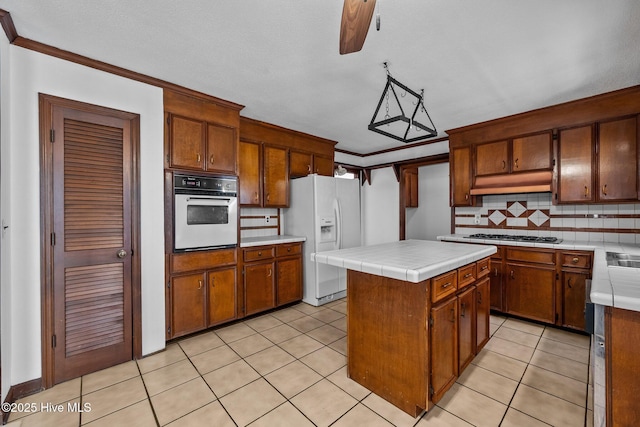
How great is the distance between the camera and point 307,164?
427 centimetres

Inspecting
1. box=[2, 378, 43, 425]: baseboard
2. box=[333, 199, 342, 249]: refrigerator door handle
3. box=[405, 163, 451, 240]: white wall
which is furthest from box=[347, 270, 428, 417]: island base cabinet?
box=[405, 163, 451, 240]: white wall

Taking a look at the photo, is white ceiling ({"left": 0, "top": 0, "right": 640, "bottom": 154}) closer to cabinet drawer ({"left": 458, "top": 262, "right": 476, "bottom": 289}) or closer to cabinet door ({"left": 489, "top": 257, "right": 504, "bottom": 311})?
cabinet drawer ({"left": 458, "top": 262, "right": 476, "bottom": 289})

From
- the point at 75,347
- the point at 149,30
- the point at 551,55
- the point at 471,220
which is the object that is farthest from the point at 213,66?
the point at 471,220

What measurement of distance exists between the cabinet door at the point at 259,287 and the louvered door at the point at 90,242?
1187 mm

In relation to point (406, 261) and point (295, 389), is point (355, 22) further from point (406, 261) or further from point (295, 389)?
point (295, 389)

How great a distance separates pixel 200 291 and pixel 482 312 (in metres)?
2.64

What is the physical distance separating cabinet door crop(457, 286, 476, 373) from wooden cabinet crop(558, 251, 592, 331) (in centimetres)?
146

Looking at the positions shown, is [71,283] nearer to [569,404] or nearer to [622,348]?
[622,348]

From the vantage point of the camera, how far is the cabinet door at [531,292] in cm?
297

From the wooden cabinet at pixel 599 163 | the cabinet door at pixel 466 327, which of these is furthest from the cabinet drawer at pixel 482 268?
the wooden cabinet at pixel 599 163

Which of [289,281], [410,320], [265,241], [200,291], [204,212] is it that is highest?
[204,212]

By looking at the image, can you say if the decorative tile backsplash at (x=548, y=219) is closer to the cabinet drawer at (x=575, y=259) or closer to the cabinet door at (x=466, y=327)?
the cabinet drawer at (x=575, y=259)

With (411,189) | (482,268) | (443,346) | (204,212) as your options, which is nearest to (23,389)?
(204,212)

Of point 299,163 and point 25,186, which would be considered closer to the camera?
point 25,186
